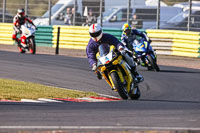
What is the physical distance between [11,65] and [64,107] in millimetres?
9343

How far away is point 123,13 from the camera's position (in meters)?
22.6

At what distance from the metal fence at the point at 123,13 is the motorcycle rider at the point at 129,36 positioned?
3.68m

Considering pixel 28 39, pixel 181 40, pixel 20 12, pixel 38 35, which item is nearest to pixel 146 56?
pixel 181 40

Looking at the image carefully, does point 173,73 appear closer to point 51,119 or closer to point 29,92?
point 29,92

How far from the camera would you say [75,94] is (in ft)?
39.3

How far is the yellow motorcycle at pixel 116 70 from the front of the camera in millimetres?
10805

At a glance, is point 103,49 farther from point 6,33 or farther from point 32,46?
point 6,33

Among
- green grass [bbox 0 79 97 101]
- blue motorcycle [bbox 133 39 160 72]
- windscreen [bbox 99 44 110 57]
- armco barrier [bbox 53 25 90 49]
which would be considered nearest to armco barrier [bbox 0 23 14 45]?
armco barrier [bbox 53 25 90 49]

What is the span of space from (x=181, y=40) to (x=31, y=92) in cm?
1004

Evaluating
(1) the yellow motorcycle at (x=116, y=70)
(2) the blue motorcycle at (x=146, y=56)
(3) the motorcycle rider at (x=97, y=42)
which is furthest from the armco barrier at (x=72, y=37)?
(1) the yellow motorcycle at (x=116, y=70)

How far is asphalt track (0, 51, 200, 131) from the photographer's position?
6902 mm

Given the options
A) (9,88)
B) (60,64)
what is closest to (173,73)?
(60,64)

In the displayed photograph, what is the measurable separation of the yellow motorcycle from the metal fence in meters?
9.76

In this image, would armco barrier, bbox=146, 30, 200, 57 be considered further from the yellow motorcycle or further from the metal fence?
the yellow motorcycle
